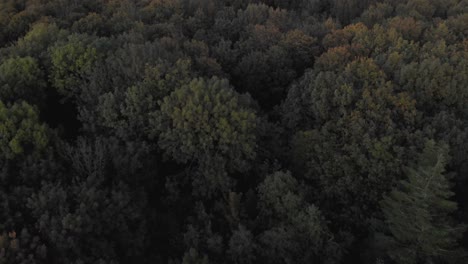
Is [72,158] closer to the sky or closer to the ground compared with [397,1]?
closer to the ground

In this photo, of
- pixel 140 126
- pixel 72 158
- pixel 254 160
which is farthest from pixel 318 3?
pixel 72 158

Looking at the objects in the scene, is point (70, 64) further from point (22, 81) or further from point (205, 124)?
point (205, 124)

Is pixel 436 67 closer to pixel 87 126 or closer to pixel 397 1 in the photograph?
pixel 397 1

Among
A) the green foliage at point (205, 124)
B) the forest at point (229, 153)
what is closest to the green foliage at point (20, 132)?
the forest at point (229, 153)

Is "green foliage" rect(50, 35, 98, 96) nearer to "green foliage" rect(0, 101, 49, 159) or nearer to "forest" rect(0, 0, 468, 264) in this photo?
"forest" rect(0, 0, 468, 264)

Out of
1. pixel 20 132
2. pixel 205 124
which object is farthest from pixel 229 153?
pixel 20 132

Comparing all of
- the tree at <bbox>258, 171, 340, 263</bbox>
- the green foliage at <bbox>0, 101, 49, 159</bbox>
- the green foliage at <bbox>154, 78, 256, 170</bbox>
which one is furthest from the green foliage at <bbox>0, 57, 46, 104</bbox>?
the tree at <bbox>258, 171, 340, 263</bbox>

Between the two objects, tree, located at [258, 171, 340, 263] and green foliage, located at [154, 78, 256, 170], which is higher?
green foliage, located at [154, 78, 256, 170]
